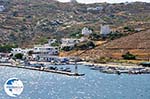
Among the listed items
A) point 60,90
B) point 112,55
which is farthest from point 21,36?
point 60,90

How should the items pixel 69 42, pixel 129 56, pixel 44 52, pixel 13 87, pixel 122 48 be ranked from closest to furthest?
pixel 13 87 < pixel 129 56 < pixel 122 48 < pixel 44 52 < pixel 69 42

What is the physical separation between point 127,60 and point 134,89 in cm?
5149

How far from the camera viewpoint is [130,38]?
161625 mm

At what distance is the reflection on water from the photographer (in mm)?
74188

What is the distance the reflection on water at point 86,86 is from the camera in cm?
7419

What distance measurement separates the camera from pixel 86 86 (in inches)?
3467

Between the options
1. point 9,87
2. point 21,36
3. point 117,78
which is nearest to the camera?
point 9,87

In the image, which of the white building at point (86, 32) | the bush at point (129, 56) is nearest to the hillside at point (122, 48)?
the bush at point (129, 56)

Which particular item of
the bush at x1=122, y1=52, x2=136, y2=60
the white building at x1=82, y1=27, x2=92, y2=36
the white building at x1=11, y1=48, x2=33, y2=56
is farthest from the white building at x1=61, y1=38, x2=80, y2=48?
the bush at x1=122, y1=52, x2=136, y2=60

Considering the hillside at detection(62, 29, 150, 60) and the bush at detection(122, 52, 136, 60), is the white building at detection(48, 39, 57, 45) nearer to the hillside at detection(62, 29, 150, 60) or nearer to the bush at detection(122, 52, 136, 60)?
the hillside at detection(62, 29, 150, 60)

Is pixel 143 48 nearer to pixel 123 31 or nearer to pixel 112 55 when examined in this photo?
pixel 112 55

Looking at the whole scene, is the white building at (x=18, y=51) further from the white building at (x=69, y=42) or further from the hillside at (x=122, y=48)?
the hillside at (x=122, y=48)

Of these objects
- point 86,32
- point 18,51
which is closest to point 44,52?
point 18,51

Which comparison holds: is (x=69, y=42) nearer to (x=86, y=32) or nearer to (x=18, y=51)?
(x=86, y=32)
